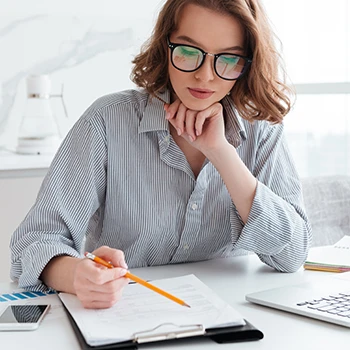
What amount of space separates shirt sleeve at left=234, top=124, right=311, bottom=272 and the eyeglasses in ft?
0.82

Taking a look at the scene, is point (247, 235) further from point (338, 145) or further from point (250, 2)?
point (338, 145)

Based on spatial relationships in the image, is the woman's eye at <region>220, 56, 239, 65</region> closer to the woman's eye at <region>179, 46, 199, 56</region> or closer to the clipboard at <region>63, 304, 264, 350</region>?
the woman's eye at <region>179, 46, 199, 56</region>

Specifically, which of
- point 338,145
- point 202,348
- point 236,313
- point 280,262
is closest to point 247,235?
point 280,262

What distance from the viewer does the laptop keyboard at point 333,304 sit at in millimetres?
1186

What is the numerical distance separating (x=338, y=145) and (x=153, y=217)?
2.00 m

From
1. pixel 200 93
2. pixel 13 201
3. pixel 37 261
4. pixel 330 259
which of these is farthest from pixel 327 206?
pixel 37 261

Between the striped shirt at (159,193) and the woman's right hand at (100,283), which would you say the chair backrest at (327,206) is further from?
the woman's right hand at (100,283)

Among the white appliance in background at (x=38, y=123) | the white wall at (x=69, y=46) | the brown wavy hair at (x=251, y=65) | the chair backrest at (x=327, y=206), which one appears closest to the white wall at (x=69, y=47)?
the white wall at (x=69, y=46)

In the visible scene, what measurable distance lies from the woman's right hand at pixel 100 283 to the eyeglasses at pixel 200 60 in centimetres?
47

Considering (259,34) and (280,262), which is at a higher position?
(259,34)

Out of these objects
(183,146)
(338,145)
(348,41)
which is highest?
(348,41)

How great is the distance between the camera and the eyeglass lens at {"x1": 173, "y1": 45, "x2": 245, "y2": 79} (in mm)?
1465

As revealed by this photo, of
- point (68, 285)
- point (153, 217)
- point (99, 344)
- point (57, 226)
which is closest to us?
point (99, 344)

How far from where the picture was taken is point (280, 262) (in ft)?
4.99
